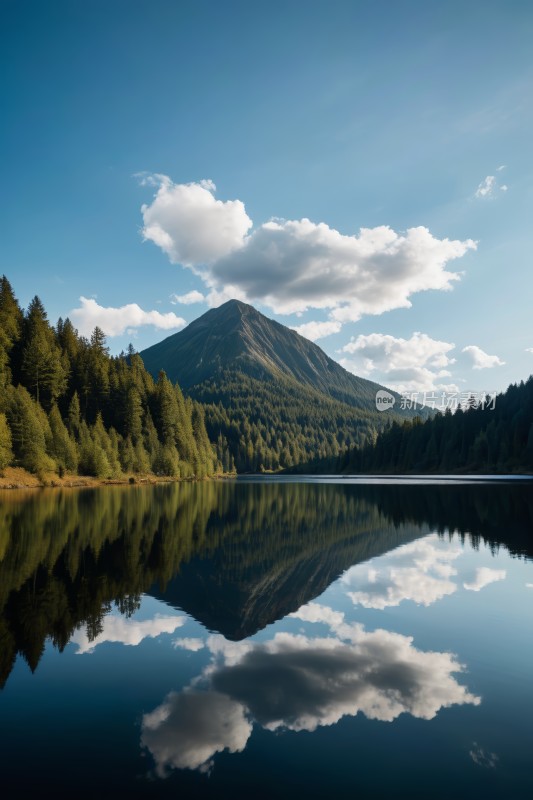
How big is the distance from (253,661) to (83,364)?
108 m

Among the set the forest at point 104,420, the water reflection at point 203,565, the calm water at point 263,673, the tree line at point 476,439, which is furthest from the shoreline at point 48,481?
the tree line at point 476,439

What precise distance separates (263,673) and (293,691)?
44.1 inches

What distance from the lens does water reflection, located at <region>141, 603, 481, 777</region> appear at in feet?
28.2

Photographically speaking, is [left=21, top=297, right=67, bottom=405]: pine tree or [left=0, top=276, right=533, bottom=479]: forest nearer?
[left=0, top=276, right=533, bottom=479]: forest

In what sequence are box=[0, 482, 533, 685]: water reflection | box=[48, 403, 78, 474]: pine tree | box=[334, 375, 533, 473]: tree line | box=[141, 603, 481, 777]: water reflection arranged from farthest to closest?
box=[334, 375, 533, 473]: tree line < box=[48, 403, 78, 474]: pine tree < box=[0, 482, 533, 685]: water reflection < box=[141, 603, 481, 777]: water reflection

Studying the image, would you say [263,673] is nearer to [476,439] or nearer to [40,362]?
[40,362]

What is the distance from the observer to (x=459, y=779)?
284 inches

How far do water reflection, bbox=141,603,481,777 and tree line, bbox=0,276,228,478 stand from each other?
63939 mm

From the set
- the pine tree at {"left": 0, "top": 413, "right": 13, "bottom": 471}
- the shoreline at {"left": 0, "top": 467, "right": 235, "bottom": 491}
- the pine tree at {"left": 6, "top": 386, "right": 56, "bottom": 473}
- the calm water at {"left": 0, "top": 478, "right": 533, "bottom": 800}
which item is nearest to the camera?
the calm water at {"left": 0, "top": 478, "right": 533, "bottom": 800}

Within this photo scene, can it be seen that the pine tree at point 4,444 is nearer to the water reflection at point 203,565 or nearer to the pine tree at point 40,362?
the pine tree at point 40,362

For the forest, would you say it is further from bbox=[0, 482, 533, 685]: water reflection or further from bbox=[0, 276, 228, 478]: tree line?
bbox=[0, 482, 533, 685]: water reflection

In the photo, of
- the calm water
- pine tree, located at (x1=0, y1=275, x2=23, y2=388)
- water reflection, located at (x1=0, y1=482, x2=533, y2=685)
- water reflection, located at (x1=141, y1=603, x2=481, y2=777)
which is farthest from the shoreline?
water reflection, located at (x1=141, y1=603, x2=481, y2=777)

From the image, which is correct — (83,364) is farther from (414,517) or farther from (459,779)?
(459,779)

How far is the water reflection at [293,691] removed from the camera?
8594mm
